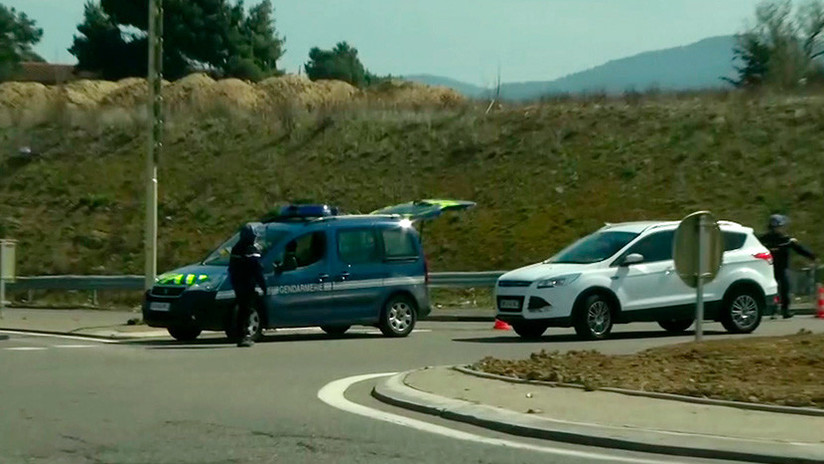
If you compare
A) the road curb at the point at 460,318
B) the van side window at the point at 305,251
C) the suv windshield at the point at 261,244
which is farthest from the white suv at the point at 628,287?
the road curb at the point at 460,318

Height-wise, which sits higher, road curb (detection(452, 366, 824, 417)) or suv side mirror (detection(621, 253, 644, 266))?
suv side mirror (detection(621, 253, 644, 266))

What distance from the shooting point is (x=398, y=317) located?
78.8 feet

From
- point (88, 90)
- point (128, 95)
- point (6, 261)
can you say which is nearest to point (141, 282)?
point (6, 261)

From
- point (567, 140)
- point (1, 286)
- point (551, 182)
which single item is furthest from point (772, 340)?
point (567, 140)

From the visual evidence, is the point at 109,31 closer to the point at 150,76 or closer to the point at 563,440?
the point at 150,76

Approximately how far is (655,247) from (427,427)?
36.5ft

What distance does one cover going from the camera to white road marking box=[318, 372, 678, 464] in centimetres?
1110

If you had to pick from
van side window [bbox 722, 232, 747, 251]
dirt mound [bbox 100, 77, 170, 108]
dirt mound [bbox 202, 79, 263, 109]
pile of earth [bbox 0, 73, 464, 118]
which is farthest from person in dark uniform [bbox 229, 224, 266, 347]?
dirt mound [bbox 100, 77, 170, 108]

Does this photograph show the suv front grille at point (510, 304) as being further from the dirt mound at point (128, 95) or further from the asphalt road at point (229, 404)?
the dirt mound at point (128, 95)

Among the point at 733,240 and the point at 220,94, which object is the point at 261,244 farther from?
the point at 220,94

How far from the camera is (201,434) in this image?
12.2 meters

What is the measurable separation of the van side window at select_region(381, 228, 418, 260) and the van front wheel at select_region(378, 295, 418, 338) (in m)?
0.67

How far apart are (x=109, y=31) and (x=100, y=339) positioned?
5845cm

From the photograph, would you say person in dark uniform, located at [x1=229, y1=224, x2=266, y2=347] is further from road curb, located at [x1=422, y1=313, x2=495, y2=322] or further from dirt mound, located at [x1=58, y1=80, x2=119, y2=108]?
dirt mound, located at [x1=58, y1=80, x2=119, y2=108]
